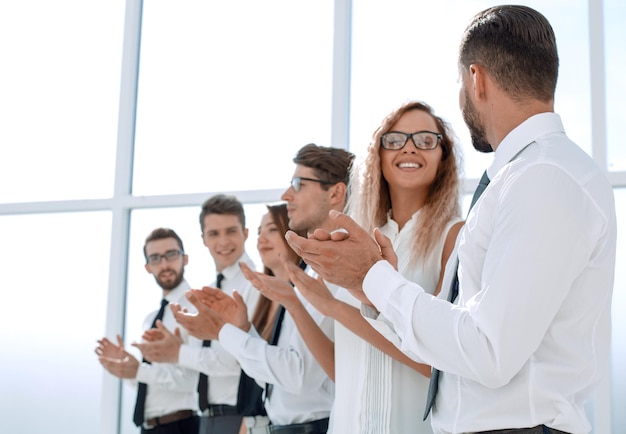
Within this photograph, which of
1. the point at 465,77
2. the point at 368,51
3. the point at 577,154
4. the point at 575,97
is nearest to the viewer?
the point at 577,154

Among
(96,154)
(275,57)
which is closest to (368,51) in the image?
(275,57)

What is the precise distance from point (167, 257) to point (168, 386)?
0.76m

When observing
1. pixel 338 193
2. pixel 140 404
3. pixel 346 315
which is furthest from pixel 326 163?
pixel 140 404

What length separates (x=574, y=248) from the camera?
4.29 feet

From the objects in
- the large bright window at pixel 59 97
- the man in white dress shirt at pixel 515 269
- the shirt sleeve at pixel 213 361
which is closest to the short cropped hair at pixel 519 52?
the man in white dress shirt at pixel 515 269

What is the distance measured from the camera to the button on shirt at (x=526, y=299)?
50.6 inches

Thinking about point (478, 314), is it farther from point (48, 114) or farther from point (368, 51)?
point (48, 114)

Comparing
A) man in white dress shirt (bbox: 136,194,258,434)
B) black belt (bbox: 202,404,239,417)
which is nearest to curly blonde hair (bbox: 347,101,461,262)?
man in white dress shirt (bbox: 136,194,258,434)

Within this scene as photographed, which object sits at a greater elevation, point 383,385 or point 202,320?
point 202,320

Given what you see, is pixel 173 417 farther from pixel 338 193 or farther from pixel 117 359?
pixel 338 193

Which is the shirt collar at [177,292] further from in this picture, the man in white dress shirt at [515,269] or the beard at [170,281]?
the man in white dress shirt at [515,269]

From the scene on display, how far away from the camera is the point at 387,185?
2514mm

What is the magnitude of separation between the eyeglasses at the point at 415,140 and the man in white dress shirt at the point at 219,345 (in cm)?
146

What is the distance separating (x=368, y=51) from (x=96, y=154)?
191 centimetres
